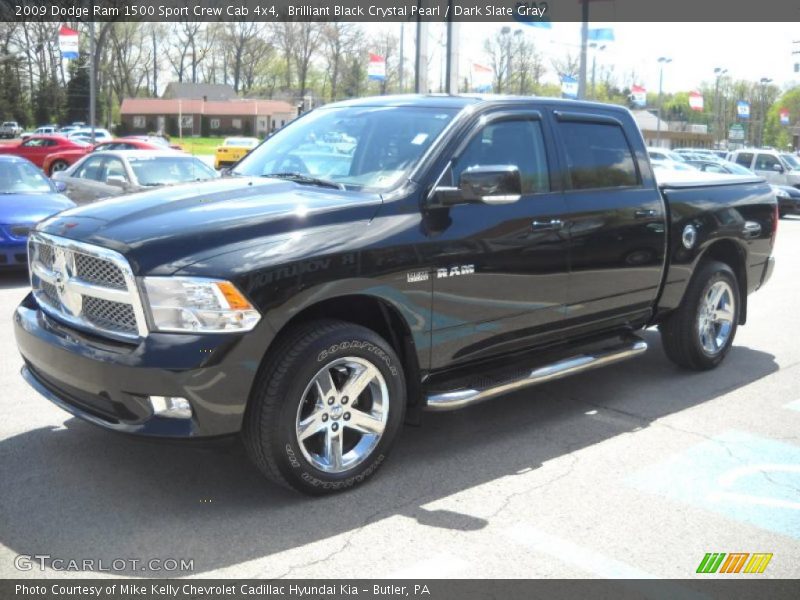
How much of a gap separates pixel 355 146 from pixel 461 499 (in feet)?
6.90

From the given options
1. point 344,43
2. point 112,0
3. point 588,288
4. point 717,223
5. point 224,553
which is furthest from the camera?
point 344,43

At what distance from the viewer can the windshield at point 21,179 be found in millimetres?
10945

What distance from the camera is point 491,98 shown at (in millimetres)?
5047

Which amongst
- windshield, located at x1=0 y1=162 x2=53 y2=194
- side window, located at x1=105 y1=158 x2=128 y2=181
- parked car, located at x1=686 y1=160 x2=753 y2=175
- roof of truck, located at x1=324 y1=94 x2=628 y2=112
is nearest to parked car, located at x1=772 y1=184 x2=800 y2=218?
parked car, located at x1=686 y1=160 x2=753 y2=175

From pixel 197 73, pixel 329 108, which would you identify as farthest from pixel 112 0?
pixel 329 108

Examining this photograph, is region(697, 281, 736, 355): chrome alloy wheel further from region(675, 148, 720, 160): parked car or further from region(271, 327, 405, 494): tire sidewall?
region(675, 148, 720, 160): parked car

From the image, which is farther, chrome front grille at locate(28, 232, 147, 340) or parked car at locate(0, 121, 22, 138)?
parked car at locate(0, 121, 22, 138)

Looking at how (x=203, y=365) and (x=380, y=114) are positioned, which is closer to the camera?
(x=203, y=365)

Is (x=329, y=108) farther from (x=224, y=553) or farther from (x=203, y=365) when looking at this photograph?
(x=224, y=553)

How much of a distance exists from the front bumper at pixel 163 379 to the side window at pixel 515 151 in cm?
179

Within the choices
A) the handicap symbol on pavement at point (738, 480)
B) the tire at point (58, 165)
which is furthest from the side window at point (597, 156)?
the tire at point (58, 165)

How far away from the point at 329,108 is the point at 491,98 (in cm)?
114

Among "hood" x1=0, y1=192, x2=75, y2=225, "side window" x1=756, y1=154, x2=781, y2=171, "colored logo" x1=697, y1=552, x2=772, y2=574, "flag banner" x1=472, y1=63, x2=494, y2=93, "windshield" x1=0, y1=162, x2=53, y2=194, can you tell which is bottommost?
"colored logo" x1=697, y1=552, x2=772, y2=574

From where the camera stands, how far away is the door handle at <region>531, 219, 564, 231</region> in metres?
4.91
